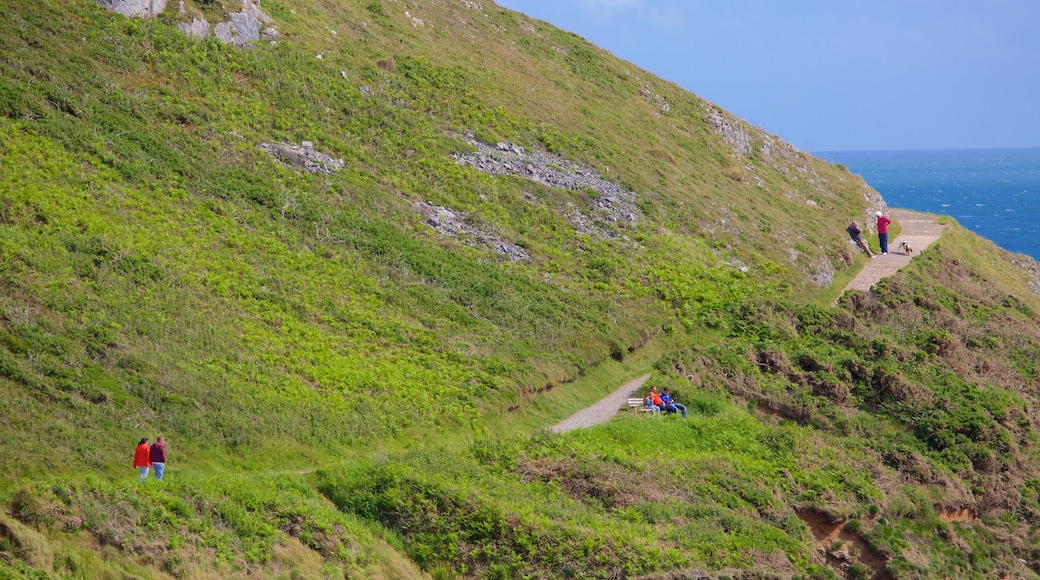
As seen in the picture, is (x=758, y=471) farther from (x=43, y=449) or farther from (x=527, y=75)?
(x=527, y=75)

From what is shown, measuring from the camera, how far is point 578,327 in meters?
34.7

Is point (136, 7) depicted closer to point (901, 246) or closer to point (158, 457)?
point (158, 457)

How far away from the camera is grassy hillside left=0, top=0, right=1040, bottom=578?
22297 millimetres

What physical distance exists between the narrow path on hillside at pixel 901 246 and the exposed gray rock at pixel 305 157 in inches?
864

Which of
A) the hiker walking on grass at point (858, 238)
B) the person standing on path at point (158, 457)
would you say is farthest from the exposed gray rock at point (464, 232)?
the hiker walking on grass at point (858, 238)

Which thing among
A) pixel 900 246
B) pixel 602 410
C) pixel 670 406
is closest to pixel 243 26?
pixel 602 410

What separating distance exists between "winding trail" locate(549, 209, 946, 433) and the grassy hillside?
800 mm

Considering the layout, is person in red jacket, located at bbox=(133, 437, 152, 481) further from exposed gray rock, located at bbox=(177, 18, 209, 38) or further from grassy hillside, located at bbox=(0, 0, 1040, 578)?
exposed gray rock, located at bbox=(177, 18, 209, 38)

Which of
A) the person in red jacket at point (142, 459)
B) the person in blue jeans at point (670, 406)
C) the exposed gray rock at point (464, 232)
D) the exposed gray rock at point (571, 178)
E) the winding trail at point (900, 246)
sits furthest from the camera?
the winding trail at point (900, 246)

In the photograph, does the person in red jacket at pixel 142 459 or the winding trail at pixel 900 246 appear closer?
the person in red jacket at pixel 142 459

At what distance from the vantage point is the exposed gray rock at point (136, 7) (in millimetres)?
39062

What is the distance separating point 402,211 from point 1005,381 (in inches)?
912

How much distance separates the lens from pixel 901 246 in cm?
5425

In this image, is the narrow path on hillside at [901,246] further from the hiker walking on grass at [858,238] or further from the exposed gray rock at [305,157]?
the exposed gray rock at [305,157]
